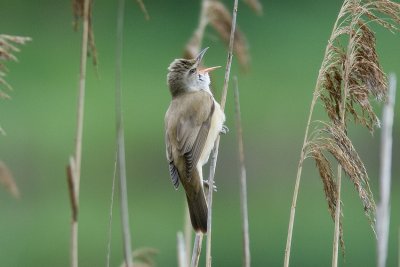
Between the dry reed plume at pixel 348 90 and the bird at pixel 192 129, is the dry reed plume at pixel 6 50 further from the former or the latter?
the bird at pixel 192 129

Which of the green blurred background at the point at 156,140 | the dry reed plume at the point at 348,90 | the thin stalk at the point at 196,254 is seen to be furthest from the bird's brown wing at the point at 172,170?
the green blurred background at the point at 156,140

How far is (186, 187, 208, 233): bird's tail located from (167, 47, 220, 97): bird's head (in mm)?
805

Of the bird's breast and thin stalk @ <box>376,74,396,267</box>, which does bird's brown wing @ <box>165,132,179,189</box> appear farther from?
thin stalk @ <box>376,74,396,267</box>

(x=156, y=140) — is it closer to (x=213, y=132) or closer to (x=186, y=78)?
(x=186, y=78)

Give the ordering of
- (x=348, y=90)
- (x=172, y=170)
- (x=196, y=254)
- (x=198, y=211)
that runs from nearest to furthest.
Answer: (x=348, y=90)
(x=196, y=254)
(x=198, y=211)
(x=172, y=170)

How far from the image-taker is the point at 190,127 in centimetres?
571

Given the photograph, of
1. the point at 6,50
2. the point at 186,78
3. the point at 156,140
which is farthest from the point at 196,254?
the point at 156,140

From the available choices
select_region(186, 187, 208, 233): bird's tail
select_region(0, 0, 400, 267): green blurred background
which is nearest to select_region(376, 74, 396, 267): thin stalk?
select_region(186, 187, 208, 233): bird's tail

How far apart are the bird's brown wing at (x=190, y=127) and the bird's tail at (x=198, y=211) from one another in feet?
0.33

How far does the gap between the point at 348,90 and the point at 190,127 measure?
4.87 ft

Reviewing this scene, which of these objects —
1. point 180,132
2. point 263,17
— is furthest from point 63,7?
point 180,132

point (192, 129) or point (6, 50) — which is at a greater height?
point (6, 50)

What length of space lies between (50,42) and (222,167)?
14.3ft

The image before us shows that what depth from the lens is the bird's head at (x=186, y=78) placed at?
6.01m
